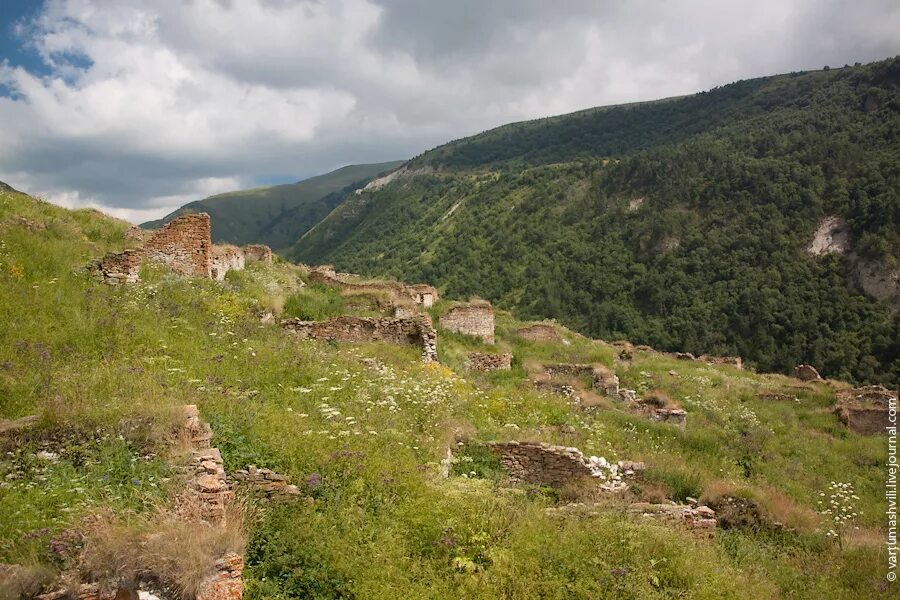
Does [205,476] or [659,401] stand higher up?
[205,476]

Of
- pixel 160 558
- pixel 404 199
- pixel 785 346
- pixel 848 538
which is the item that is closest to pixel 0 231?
pixel 160 558

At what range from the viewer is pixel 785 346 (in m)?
52.8

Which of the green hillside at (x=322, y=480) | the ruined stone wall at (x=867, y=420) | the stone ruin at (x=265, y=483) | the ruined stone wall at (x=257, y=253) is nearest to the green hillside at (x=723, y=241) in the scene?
the ruined stone wall at (x=867, y=420)

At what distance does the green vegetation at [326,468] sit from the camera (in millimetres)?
4934

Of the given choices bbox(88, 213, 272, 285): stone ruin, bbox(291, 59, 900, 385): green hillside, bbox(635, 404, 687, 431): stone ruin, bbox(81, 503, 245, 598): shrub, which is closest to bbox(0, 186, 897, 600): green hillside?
bbox(81, 503, 245, 598): shrub

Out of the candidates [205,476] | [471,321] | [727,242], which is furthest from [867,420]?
[727,242]

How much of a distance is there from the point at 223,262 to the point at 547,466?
12.1m

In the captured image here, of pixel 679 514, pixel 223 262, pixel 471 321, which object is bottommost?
pixel 679 514

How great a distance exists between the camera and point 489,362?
18969 mm

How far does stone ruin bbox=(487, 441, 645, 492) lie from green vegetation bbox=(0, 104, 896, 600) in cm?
34

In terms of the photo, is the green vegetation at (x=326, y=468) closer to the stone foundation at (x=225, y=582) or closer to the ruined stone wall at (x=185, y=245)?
the stone foundation at (x=225, y=582)

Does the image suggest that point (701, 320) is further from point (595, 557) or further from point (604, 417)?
Answer: point (595, 557)

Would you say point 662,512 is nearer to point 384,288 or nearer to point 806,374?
point 384,288

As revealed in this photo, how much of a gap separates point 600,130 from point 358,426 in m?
190
